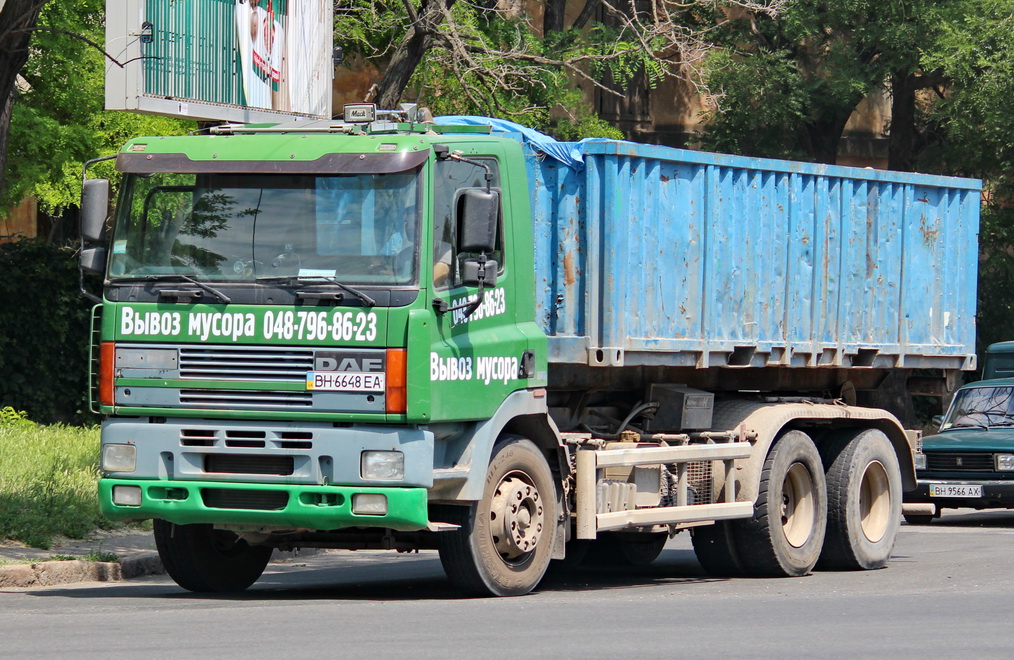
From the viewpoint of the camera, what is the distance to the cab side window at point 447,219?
9.66 metres

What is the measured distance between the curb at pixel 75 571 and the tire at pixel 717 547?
4220 millimetres

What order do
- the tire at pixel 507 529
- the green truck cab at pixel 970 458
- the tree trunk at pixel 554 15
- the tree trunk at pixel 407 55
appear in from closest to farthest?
the tire at pixel 507 529, the tree trunk at pixel 407 55, the green truck cab at pixel 970 458, the tree trunk at pixel 554 15

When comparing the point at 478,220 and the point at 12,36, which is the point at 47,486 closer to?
the point at 12,36

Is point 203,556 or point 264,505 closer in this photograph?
point 264,505

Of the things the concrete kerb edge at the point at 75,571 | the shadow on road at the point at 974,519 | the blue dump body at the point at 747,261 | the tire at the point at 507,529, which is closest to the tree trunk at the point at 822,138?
the shadow on road at the point at 974,519

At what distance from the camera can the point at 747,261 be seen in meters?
12.4

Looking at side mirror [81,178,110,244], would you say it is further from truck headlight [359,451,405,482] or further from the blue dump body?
the blue dump body

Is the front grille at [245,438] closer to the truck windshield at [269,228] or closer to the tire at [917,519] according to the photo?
the truck windshield at [269,228]

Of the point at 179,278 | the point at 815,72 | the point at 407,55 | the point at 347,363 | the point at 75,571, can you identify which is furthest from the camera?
the point at 815,72

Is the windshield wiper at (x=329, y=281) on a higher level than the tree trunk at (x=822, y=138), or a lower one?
lower

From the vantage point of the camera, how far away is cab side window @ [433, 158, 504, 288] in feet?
31.7

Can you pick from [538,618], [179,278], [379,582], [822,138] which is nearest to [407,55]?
[379,582]

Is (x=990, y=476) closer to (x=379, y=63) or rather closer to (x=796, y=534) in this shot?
(x=796, y=534)

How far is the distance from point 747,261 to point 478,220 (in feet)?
11.2
